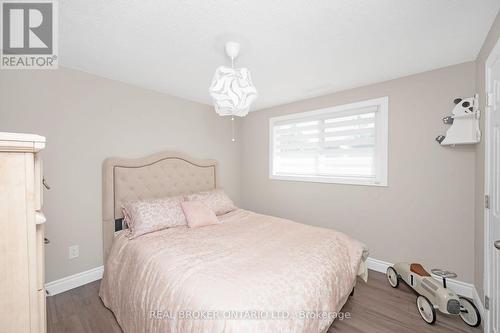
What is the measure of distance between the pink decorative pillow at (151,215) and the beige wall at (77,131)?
49cm

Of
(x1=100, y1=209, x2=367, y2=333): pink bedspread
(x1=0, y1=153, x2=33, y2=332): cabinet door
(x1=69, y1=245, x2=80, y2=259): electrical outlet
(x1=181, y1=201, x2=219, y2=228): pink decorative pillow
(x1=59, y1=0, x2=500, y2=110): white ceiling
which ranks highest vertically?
(x1=59, y1=0, x2=500, y2=110): white ceiling

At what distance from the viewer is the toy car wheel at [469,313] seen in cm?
170

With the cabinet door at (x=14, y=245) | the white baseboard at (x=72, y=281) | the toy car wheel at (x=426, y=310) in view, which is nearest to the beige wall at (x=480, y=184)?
the toy car wheel at (x=426, y=310)

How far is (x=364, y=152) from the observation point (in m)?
2.70

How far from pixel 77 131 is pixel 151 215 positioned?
118 centimetres

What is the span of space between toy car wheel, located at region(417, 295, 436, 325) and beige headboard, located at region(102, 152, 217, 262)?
8.94 ft

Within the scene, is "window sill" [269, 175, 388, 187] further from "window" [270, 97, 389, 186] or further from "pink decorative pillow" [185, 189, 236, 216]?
"pink decorative pillow" [185, 189, 236, 216]

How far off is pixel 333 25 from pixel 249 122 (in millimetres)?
2499

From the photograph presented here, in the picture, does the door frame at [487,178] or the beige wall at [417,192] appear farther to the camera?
the beige wall at [417,192]

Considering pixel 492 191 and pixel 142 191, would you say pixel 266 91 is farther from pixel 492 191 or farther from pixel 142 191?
pixel 492 191

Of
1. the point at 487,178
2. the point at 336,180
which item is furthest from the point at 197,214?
the point at 487,178

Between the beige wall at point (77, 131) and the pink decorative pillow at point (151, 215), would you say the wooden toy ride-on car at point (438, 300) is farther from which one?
the beige wall at point (77, 131)

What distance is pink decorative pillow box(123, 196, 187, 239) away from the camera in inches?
81.6

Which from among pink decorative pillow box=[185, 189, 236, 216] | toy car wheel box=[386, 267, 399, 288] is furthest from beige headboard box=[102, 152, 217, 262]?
toy car wheel box=[386, 267, 399, 288]
